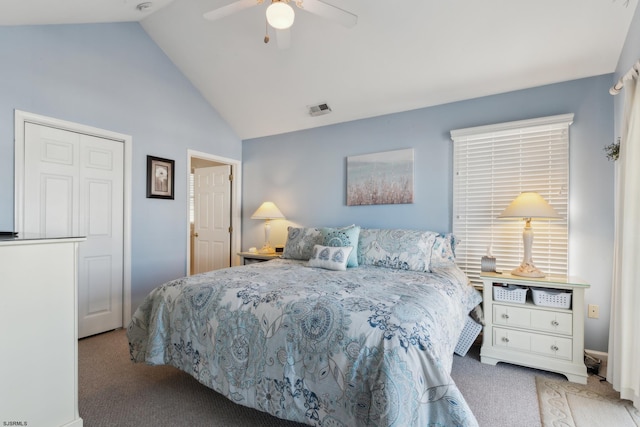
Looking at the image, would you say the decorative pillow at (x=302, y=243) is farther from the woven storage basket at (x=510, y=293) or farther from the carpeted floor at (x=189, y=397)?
the woven storage basket at (x=510, y=293)

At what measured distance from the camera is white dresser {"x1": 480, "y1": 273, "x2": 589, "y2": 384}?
2252 millimetres

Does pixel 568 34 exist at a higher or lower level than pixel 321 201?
higher

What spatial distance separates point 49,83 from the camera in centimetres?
277

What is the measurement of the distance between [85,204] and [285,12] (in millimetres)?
2645

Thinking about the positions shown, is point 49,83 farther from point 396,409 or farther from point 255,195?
point 396,409

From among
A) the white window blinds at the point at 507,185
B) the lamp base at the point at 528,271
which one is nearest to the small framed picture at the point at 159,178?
the white window blinds at the point at 507,185

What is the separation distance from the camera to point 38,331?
1.48 meters

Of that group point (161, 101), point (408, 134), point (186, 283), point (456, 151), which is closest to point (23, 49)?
point (161, 101)

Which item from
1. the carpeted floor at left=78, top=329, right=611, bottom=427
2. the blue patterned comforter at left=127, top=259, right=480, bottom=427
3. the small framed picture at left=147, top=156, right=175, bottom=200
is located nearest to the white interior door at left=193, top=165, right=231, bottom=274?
the small framed picture at left=147, top=156, right=175, bottom=200

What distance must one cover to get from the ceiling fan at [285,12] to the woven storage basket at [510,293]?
2.31m

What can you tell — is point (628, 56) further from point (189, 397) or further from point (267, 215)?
point (189, 397)

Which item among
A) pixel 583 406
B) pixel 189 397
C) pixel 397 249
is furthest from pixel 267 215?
pixel 583 406

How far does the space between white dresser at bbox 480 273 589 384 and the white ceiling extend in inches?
71.1

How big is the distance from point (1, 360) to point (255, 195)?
3.41m
